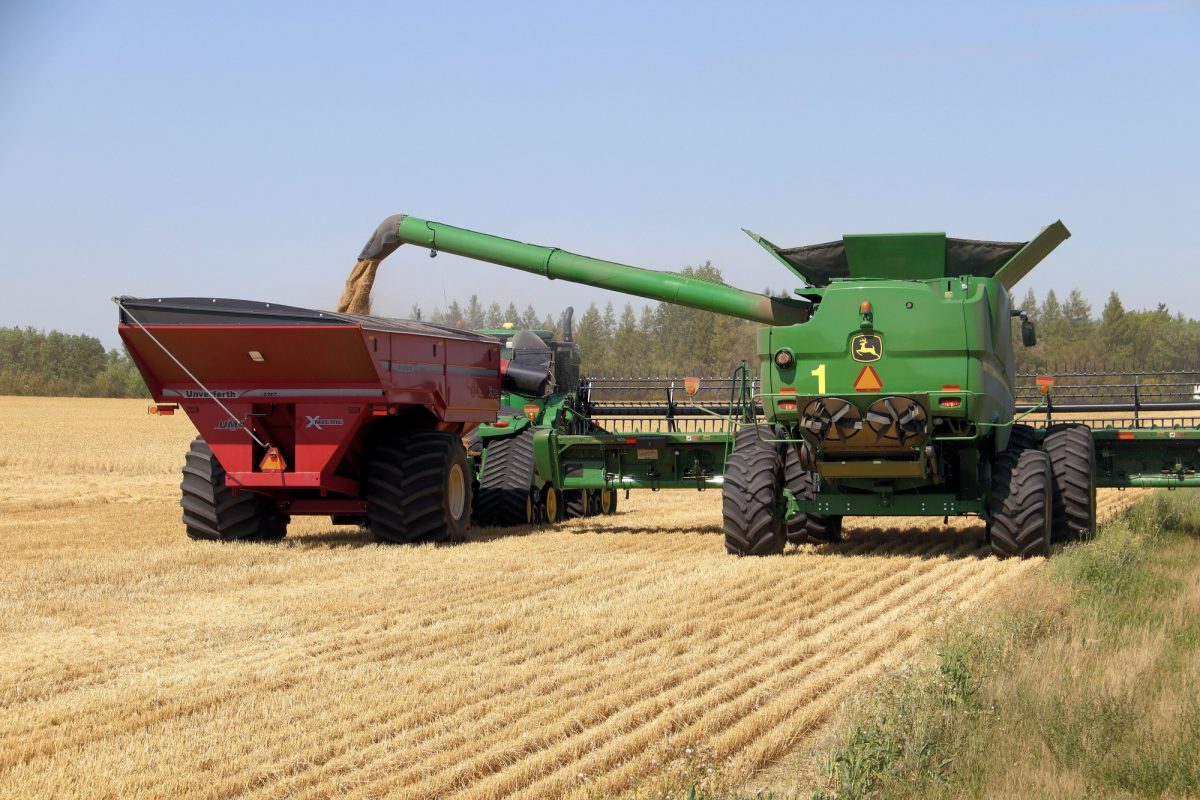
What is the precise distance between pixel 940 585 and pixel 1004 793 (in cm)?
511

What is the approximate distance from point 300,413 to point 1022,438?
6.13m

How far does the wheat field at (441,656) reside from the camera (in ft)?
16.1

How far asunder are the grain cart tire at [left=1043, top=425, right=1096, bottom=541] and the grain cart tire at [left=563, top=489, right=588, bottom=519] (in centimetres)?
604

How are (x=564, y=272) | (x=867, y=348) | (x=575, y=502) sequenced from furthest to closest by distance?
(x=575, y=502) < (x=564, y=272) < (x=867, y=348)

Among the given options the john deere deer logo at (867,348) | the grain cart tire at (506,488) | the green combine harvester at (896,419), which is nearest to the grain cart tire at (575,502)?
the grain cart tire at (506,488)

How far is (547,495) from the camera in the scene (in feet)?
50.0

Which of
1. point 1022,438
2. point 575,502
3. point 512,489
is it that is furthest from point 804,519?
point 575,502

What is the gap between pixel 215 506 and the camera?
40.2ft

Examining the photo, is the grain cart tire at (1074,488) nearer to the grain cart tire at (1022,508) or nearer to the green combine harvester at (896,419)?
the green combine harvester at (896,419)

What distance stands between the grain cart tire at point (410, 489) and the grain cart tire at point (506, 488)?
7.14 ft

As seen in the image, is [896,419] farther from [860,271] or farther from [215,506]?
[215,506]

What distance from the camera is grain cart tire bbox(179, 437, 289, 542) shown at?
40.3ft

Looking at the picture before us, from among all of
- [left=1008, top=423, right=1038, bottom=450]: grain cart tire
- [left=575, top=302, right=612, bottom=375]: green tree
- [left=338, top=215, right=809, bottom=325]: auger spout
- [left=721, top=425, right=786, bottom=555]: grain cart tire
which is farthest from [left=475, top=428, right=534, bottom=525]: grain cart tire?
[left=575, top=302, right=612, bottom=375]: green tree

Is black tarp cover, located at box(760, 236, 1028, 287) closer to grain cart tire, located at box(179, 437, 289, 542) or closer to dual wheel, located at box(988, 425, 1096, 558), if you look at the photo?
dual wheel, located at box(988, 425, 1096, 558)
